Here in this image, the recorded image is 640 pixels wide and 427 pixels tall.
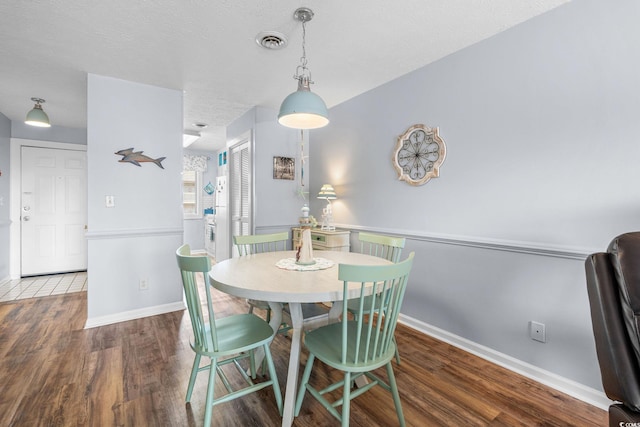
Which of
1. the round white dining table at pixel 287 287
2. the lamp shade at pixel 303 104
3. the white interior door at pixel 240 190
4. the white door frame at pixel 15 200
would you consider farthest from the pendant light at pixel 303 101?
the white door frame at pixel 15 200

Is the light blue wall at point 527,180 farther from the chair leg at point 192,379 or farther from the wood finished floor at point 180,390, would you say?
the chair leg at point 192,379

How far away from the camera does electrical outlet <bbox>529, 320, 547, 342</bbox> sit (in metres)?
1.92

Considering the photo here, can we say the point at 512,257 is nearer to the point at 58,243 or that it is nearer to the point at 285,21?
the point at 285,21

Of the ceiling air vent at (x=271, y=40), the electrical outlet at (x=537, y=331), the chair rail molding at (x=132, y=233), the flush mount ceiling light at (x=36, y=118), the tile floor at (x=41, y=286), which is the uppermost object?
the ceiling air vent at (x=271, y=40)

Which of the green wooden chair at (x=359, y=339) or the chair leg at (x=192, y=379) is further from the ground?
the green wooden chair at (x=359, y=339)

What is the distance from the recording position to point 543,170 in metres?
1.92

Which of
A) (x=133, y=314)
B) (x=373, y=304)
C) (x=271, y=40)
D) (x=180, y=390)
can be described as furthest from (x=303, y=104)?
(x=133, y=314)

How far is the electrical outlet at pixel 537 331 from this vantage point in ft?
6.29

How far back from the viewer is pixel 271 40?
7.22ft

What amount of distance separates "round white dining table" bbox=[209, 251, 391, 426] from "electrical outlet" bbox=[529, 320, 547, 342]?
105 cm

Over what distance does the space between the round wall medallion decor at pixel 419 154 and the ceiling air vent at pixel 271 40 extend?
53.0 inches

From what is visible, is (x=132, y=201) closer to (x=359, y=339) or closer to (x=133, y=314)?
(x=133, y=314)

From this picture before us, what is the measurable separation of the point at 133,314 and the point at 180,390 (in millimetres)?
1552

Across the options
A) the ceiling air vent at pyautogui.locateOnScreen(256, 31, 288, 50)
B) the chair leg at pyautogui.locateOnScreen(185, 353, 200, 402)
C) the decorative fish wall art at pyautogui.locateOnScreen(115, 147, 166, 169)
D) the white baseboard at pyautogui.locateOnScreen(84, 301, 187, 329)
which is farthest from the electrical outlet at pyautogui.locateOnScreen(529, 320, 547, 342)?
the decorative fish wall art at pyautogui.locateOnScreen(115, 147, 166, 169)
